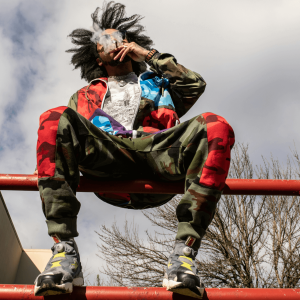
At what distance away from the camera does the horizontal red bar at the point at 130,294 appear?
87cm

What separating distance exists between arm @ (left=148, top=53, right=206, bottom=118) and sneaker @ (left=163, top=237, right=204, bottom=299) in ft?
3.15

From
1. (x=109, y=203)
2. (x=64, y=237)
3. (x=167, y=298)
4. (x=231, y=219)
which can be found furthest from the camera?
(x=231, y=219)

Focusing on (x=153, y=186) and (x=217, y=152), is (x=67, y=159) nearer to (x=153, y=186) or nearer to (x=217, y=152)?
(x=153, y=186)

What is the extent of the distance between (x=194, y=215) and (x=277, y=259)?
8.40 m

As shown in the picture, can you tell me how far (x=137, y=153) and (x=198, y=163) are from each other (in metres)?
0.30

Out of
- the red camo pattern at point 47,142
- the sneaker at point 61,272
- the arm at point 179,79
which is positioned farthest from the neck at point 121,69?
the sneaker at point 61,272

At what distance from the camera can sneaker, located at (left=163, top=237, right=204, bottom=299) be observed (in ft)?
2.78

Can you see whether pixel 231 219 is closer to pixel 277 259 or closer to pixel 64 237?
pixel 277 259

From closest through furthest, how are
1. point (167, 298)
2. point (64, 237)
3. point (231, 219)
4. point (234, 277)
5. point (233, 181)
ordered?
1. point (167, 298)
2. point (64, 237)
3. point (233, 181)
4. point (234, 277)
5. point (231, 219)

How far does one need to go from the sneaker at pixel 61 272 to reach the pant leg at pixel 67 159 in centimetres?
4

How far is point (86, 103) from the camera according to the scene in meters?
1.69

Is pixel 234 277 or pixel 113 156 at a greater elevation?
pixel 234 277

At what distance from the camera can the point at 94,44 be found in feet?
7.68

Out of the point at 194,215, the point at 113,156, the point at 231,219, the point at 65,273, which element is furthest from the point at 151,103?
the point at 231,219
